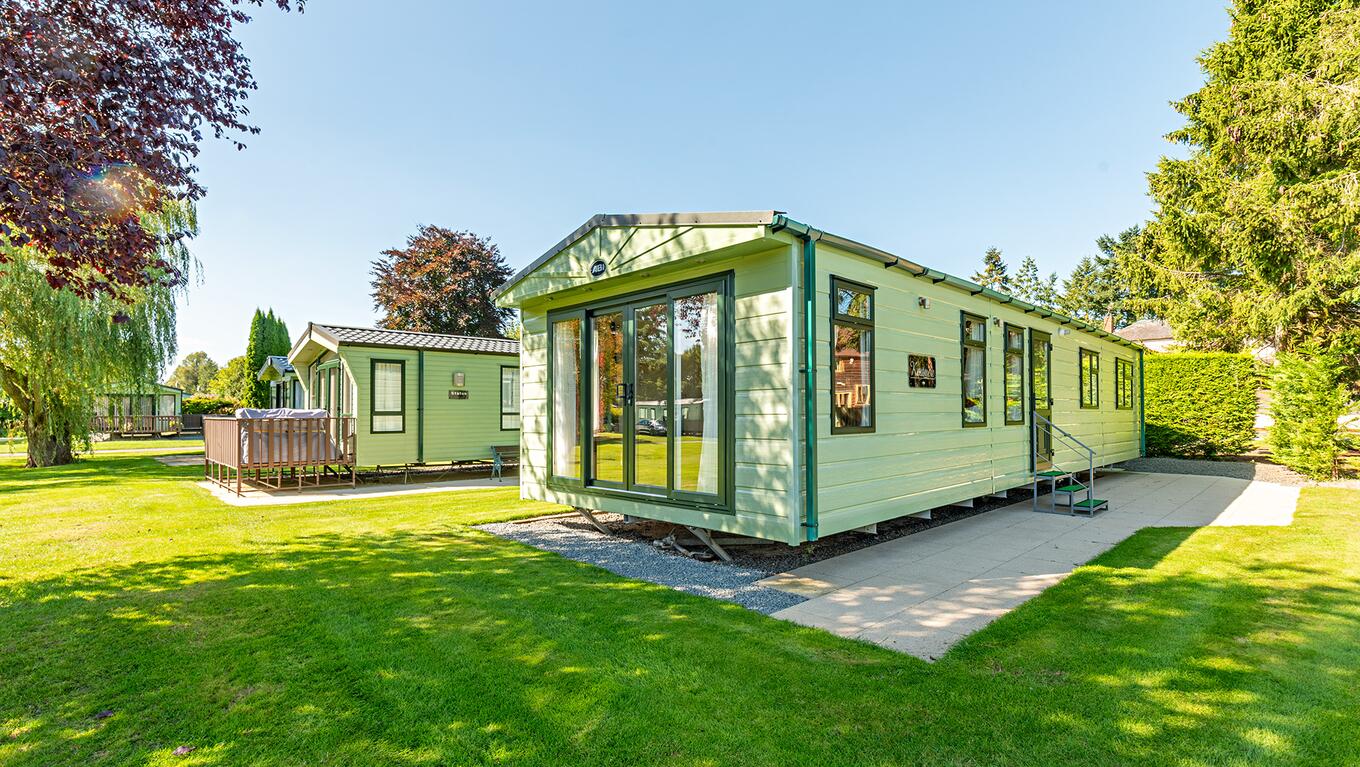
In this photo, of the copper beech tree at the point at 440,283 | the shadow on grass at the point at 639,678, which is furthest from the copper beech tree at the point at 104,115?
the copper beech tree at the point at 440,283

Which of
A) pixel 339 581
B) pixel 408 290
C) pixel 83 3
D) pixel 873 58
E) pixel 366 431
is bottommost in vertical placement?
pixel 339 581

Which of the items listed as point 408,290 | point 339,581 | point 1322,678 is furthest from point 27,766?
point 408,290

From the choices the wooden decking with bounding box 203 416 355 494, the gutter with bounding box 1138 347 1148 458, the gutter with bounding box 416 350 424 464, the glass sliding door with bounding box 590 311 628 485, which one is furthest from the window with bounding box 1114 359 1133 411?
the wooden decking with bounding box 203 416 355 494

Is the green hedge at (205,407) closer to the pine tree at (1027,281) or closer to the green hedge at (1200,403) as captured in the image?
the green hedge at (1200,403)

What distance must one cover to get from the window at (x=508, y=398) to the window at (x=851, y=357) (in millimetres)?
9024

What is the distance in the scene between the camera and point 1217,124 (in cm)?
1383

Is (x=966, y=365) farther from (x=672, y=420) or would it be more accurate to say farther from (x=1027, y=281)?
(x=1027, y=281)

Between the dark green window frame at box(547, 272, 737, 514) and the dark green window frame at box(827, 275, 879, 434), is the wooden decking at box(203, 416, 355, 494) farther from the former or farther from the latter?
the dark green window frame at box(827, 275, 879, 434)

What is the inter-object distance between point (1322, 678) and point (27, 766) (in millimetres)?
5324

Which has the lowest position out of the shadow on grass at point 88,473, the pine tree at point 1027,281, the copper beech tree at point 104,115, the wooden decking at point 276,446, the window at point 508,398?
the shadow on grass at point 88,473

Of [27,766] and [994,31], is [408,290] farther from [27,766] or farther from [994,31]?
[27,766]

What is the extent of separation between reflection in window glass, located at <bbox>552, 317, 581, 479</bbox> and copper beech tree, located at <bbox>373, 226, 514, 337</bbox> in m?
20.2

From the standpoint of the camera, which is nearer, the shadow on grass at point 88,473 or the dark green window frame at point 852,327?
the dark green window frame at point 852,327

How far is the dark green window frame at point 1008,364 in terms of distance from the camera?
762cm
